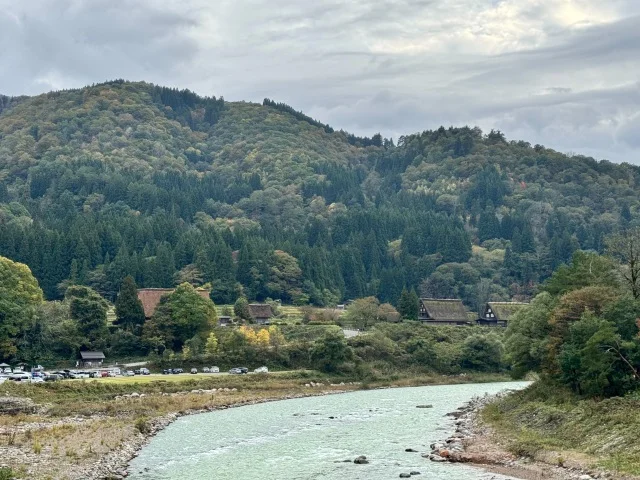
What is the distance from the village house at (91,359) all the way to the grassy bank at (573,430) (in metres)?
40.8

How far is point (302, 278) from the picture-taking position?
131500 millimetres

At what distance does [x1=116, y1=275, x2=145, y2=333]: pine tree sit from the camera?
90.1 m

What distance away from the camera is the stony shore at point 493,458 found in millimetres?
34000

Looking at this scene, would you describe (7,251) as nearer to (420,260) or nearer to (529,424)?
(420,260)

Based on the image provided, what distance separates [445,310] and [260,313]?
2565 centimetres

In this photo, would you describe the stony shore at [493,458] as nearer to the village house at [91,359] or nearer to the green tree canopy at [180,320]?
the village house at [91,359]

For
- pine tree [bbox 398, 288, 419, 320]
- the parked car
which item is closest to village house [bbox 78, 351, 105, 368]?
the parked car

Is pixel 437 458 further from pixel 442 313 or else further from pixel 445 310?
pixel 445 310

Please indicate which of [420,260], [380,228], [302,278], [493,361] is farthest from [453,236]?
[493,361]

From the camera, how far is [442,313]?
12062 cm

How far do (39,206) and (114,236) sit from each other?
59.8 m

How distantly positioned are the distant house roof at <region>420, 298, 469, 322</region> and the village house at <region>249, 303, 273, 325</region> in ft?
71.7

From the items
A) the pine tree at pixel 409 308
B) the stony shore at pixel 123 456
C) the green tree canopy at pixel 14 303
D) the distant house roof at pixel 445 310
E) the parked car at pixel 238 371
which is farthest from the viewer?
the distant house roof at pixel 445 310

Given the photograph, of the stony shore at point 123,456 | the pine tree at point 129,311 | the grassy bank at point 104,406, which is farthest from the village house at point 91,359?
the stony shore at point 123,456
